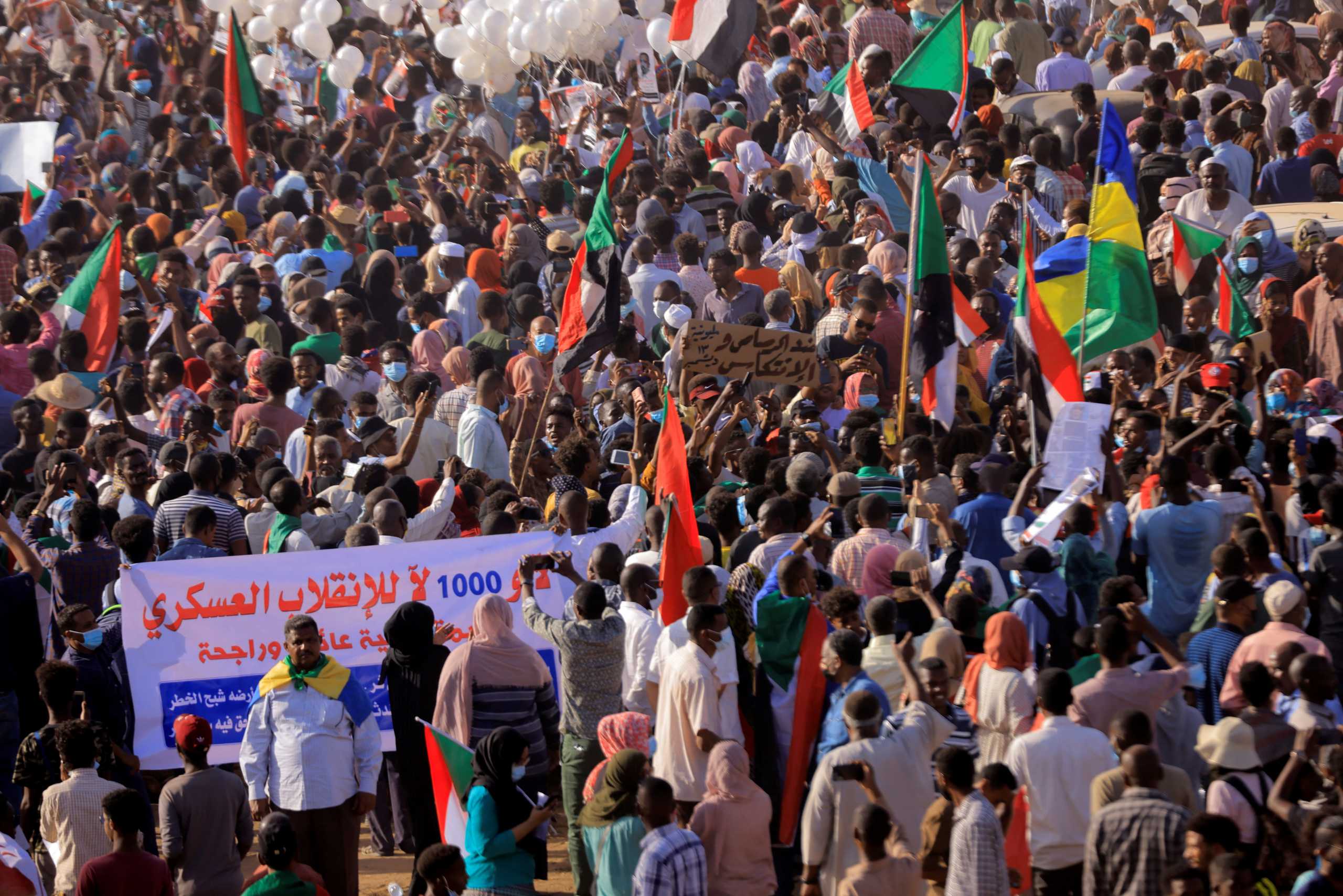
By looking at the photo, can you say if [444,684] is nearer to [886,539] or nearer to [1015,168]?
[886,539]

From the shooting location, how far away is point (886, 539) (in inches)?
337

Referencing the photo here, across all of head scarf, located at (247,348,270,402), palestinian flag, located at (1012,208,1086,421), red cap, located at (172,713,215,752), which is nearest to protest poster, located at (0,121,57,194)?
head scarf, located at (247,348,270,402)

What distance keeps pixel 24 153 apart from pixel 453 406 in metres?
9.02

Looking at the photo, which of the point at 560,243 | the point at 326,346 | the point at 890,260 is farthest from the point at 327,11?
the point at 890,260

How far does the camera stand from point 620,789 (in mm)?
7098

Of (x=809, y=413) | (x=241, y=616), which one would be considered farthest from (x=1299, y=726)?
(x=241, y=616)

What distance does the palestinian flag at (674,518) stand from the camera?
8289 millimetres

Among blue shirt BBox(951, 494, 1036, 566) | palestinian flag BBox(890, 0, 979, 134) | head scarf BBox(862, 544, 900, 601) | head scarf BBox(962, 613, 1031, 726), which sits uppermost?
palestinian flag BBox(890, 0, 979, 134)

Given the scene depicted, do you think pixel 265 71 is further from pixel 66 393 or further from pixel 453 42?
pixel 66 393

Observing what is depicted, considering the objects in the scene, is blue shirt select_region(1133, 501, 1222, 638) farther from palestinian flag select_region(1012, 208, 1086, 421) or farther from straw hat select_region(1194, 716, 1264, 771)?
straw hat select_region(1194, 716, 1264, 771)

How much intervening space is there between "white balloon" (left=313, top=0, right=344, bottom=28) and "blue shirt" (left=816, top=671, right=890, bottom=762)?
16.1 metres

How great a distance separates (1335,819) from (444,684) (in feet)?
12.2

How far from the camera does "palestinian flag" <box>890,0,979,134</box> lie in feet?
47.4

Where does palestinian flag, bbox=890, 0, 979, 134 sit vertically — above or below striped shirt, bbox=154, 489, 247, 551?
above
